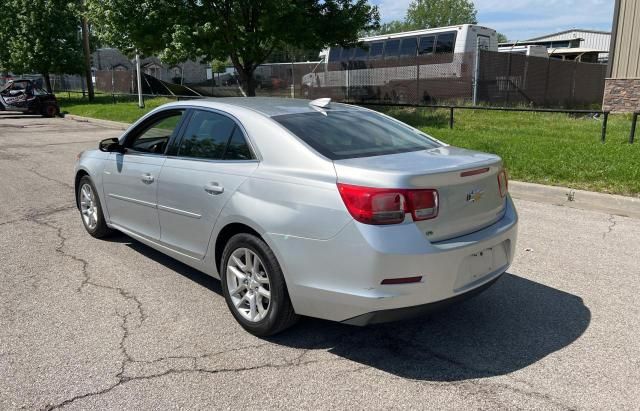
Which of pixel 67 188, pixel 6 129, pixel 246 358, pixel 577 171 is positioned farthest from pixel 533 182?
pixel 6 129

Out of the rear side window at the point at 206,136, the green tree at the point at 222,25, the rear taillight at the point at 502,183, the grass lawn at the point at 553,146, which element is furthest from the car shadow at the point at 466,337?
the green tree at the point at 222,25

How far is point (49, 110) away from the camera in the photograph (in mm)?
25172

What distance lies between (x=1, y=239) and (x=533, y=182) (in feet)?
22.8

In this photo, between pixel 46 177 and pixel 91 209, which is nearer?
pixel 91 209

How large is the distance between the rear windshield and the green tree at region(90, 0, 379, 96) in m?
11.7

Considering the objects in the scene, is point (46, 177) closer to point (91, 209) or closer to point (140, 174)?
point (91, 209)

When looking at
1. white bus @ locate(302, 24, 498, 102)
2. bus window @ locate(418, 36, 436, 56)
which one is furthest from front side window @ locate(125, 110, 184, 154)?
bus window @ locate(418, 36, 436, 56)

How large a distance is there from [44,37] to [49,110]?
6498 millimetres

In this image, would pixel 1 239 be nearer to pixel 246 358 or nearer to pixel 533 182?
pixel 246 358

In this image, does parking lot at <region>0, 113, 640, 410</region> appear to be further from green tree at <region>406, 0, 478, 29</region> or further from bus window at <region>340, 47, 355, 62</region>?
green tree at <region>406, 0, 478, 29</region>

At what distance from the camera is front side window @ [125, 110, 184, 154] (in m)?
4.61

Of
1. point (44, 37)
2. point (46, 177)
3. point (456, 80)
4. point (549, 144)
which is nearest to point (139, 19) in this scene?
point (46, 177)

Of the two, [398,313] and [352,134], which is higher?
[352,134]

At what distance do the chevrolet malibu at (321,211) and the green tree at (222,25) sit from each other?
38.5ft
